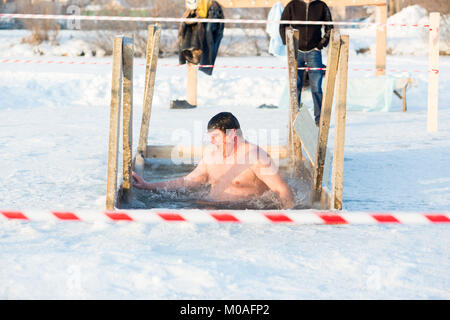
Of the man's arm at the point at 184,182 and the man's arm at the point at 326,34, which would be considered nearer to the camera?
the man's arm at the point at 184,182

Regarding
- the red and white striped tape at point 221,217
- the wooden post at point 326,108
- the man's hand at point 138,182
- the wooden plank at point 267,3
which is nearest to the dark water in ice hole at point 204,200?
the man's hand at point 138,182

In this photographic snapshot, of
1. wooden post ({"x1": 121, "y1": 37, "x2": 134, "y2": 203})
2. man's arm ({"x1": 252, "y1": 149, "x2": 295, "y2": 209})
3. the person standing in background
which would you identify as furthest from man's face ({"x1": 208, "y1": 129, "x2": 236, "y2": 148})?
the person standing in background

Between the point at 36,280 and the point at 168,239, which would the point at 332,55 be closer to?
the point at 168,239

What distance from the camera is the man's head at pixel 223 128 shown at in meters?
4.39

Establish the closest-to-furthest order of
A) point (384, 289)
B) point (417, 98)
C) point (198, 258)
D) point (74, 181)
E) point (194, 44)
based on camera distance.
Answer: point (384, 289), point (198, 258), point (74, 181), point (194, 44), point (417, 98)

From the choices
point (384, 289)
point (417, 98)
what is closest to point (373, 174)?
point (384, 289)

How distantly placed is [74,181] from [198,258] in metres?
2.36

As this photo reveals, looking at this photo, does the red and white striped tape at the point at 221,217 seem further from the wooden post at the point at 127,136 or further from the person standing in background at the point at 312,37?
the person standing in background at the point at 312,37

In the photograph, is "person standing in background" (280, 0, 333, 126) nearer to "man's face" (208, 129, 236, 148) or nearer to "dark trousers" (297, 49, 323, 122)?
"dark trousers" (297, 49, 323, 122)

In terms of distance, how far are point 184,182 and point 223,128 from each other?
0.62 m

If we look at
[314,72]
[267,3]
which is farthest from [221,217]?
[267,3]

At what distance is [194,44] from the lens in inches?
347

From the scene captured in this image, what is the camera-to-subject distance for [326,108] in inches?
162

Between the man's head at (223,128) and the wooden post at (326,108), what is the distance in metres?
0.62
